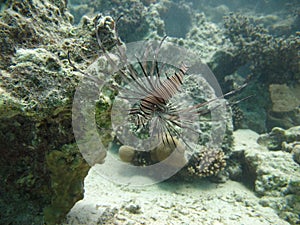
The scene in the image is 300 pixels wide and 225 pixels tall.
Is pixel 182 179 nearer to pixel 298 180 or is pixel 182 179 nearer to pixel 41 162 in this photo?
pixel 298 180

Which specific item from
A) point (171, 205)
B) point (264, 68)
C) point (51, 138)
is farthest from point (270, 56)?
point (51, 138)

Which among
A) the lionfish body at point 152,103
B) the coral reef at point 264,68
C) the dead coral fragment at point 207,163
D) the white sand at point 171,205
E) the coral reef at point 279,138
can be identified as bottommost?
the white sand at point 171,205

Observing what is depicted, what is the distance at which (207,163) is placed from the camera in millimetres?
4180

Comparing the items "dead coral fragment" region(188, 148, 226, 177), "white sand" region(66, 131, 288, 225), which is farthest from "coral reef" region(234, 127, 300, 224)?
"dead coral fragment" region(188, 148, 226, 177)

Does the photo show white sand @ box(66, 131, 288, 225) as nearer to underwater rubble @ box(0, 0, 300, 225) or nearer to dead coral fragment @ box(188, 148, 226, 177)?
underwater rubble @ box(0, 0, 300, 225)

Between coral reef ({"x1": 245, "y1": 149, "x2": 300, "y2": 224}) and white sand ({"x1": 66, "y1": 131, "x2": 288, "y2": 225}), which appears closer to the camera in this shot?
white sand ({"x1": 66, "y1": 131, "x2": 288, "y2": 225})

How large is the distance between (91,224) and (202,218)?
4.86 feet

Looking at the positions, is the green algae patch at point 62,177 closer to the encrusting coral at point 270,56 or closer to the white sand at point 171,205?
the white sand at point 171,205

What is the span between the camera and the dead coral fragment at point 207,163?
412 cm

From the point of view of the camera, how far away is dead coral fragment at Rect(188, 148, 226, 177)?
4.12 meters

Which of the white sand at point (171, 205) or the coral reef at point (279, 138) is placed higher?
the coral reef at point (279, 138)

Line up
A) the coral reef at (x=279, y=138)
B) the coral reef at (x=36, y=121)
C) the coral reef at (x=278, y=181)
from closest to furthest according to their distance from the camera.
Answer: the coral reef at (x=36, y=121) < the coral reef at (x=278, y=181) < the coral reef at (x=279, y=138)

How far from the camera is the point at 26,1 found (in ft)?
6.98

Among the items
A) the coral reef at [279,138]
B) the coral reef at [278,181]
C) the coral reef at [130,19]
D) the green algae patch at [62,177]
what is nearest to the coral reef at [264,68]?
the coral reef at [279,138]
